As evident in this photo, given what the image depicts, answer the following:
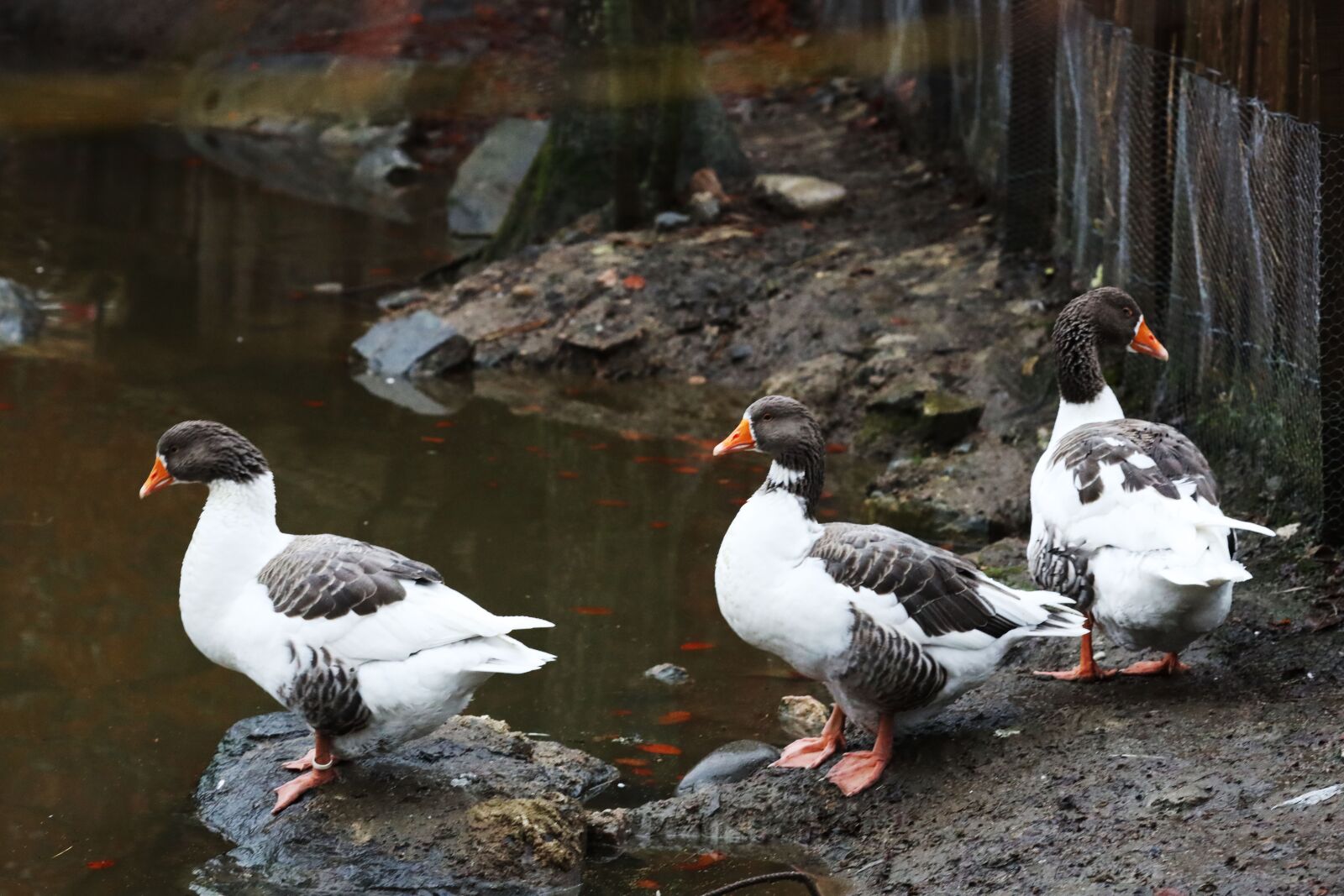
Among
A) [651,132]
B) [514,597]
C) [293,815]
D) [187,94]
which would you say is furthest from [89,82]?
[293,815]

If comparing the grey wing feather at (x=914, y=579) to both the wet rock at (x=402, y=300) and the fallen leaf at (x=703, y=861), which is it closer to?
the fallen leaf at (x=703, y=861)

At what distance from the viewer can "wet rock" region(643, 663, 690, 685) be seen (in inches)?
260

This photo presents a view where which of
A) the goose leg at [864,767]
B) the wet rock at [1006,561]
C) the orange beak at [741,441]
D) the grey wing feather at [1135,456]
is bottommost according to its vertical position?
the wet rock at [1006,561]

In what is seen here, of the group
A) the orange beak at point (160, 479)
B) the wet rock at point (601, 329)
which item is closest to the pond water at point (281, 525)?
the wet rock at point (601, 329)

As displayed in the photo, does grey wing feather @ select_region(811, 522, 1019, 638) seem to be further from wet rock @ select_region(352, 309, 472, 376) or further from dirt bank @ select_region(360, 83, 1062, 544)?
wet rock @ select_region(352, 309, 472, 376)

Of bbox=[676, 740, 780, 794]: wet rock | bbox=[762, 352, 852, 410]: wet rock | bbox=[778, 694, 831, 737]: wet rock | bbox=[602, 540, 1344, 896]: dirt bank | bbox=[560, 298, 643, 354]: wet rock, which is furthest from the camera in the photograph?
bbox=[560, 298, 643, 354]: wet rock

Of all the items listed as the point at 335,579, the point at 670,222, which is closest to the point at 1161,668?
the point at 335,579

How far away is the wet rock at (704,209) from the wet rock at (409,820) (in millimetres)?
7873

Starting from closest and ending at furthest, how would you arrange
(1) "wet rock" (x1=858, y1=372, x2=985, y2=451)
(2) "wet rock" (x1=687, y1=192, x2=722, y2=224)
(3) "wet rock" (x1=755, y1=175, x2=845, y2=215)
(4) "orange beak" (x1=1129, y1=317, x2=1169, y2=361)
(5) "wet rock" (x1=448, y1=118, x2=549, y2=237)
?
(4) "orange beak" (x1=1129, y1=317, x2=1169, y2=361) < (1) "wet rock" (x1=858, y1=372, x2=985, y2=451) < (2) "wet rock" (x1=687, y1=192, x2=722, y2=224) < (3) "wet rock" (x1=755, y1=175, x2=845, y2=215) < (5) "wet rock" (x1=448, y1=118, x2=549, y2=237)

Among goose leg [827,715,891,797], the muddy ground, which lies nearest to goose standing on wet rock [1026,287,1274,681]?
the muddy ground

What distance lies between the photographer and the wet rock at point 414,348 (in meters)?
11.1

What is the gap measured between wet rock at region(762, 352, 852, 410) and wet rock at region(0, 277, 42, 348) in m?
5.61

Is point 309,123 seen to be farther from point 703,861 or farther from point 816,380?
point 703,861

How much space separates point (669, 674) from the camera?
21.8ft
